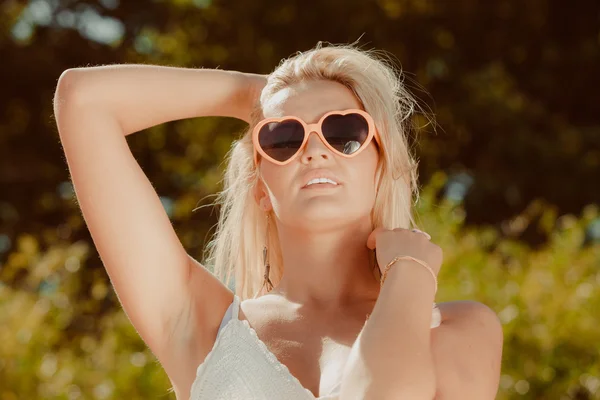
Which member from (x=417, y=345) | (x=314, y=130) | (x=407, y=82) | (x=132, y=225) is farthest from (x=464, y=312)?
(x=407, y=82)

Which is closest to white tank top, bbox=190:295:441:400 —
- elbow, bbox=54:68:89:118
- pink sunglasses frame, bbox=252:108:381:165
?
pink sunglasses frame, bbox=252:108:381:165

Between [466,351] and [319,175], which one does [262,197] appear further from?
[466,351]

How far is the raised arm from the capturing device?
2211 mm

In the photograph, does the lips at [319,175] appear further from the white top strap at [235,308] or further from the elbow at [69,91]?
the elbow at [69,91]

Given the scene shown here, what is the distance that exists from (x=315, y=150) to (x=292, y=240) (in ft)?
0.80

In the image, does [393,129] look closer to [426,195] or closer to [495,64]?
[426,195]

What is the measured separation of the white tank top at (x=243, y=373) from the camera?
207 cm

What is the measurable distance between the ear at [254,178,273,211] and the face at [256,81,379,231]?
83 millimetres

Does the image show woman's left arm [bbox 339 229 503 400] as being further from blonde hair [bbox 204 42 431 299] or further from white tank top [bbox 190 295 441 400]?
blonde hair [bbox 204 42 431 299]

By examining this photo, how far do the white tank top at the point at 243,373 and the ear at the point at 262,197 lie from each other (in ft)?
1.05

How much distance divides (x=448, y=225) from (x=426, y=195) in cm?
20

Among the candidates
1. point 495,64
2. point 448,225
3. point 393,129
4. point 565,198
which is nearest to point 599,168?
point 565,198

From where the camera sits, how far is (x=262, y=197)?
95.9 inches

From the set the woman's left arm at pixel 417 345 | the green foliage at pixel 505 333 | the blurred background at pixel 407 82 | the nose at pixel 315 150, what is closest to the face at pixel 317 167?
the nose at pixel 315 150
